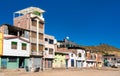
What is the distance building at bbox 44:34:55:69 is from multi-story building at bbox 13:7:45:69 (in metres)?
4.52

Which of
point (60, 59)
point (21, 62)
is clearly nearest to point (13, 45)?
point (21, 62)

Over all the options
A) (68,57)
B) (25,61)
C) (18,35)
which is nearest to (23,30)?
(18,35)

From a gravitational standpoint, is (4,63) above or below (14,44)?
below

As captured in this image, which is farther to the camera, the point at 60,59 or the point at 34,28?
the point at 60,59

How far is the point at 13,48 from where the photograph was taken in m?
52.3

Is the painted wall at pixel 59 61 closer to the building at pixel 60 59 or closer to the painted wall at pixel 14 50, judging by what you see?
the building at pixel 60 59

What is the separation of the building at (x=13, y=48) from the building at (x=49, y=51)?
425 inches

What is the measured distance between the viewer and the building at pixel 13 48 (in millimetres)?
50247

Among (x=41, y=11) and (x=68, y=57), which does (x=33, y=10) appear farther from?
(x=68, y=57)

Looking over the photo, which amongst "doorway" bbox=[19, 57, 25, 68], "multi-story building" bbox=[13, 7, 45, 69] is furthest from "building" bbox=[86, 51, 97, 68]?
"doorway" bbox=[19, 57, 25, 68]

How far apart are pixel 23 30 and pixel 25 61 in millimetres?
6785

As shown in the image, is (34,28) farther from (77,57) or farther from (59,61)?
(77,57)

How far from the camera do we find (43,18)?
6500 cm

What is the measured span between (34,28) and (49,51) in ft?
35.7
